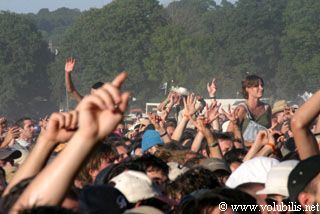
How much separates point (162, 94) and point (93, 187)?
86.7 metres

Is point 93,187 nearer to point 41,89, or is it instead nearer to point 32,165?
point 32,165

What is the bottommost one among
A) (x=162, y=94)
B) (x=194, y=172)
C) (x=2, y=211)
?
(x=162, y=94)

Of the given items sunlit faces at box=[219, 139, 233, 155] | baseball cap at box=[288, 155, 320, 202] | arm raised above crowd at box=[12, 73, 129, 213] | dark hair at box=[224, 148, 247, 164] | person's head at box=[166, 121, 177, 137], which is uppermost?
arm raised above crowd at box=[12, 73, 129, 213]

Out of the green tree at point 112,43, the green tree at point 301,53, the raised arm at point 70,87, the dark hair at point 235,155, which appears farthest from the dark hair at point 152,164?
the green tree at point 112,43

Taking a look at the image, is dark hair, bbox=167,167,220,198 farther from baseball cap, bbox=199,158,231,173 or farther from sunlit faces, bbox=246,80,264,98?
sunlit faces, bbox=246,80,264,98

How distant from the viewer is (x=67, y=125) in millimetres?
4496

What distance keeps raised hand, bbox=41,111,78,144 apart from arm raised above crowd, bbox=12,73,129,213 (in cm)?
18

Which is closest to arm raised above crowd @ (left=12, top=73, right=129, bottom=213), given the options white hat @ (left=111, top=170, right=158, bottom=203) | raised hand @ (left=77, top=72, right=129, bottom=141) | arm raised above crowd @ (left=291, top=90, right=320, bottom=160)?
raised hand @ (left=77, top=72, right=129, bottom=141)

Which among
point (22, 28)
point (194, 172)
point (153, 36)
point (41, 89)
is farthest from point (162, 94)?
point (194, 172)

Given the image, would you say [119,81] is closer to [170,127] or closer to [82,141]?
[82,141]

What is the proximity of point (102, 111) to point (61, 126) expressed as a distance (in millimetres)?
454

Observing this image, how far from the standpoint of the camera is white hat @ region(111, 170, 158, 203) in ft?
20.1

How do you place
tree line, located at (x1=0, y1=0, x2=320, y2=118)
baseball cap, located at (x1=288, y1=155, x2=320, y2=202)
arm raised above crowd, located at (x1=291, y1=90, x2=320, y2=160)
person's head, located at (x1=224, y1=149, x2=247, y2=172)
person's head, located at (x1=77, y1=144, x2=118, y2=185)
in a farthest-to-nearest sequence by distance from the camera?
tree line, located at (x1=0, y1=0, x2=320, y2=118), person's head, located at (x1=224, y1=149, x2=247, y2=172), person's head, located at (x1=77, y1=144, x2=118, y2=185), arm raised above crowd, located at (x1=291, y1=90, x2=320, y2=160), baseball cap, located at (x1=288, y1=155, x2=320, y2=202)

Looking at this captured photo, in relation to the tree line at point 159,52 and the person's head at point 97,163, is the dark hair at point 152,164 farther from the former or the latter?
the tree line at point 159,52
